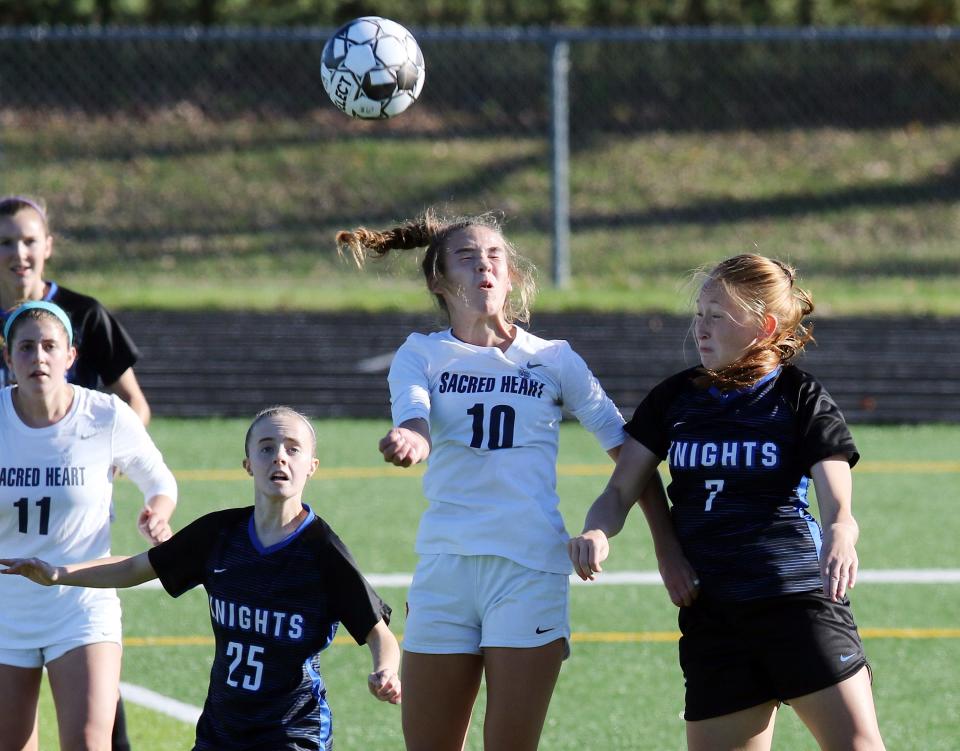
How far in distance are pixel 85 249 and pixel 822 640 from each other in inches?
473

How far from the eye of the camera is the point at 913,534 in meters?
7.96

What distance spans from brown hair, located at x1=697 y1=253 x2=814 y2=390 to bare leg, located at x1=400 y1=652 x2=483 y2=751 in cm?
108

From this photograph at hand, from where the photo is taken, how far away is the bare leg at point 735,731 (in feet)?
12.2

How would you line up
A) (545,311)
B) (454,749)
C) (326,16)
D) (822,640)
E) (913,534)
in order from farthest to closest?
(326,16) → (545,311) → (913,534) → (454,749) → (822,640)

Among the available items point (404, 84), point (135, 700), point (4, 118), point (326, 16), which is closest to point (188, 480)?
point (135, 700)

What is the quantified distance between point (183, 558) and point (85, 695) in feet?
1.85

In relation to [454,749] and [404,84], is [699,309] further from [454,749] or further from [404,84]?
[404,84]

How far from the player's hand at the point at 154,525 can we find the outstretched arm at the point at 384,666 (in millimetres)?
861

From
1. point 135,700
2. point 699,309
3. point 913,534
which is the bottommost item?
point 135,700

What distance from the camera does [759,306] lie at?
3.88m

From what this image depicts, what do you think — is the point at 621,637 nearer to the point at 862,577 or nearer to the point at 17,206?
the point at 862,577


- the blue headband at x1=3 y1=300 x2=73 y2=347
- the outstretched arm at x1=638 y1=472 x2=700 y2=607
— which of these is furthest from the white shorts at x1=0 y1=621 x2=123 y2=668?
the outstretched arm at x1=638 y1=472 x2=700 y2=607

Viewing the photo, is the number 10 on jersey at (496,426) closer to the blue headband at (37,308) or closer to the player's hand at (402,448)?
the player's hand at (402,448)

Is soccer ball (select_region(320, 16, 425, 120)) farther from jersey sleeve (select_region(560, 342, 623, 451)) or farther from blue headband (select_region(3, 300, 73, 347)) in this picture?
jersey sleeve (select_region(560, 342, 623, 451))
